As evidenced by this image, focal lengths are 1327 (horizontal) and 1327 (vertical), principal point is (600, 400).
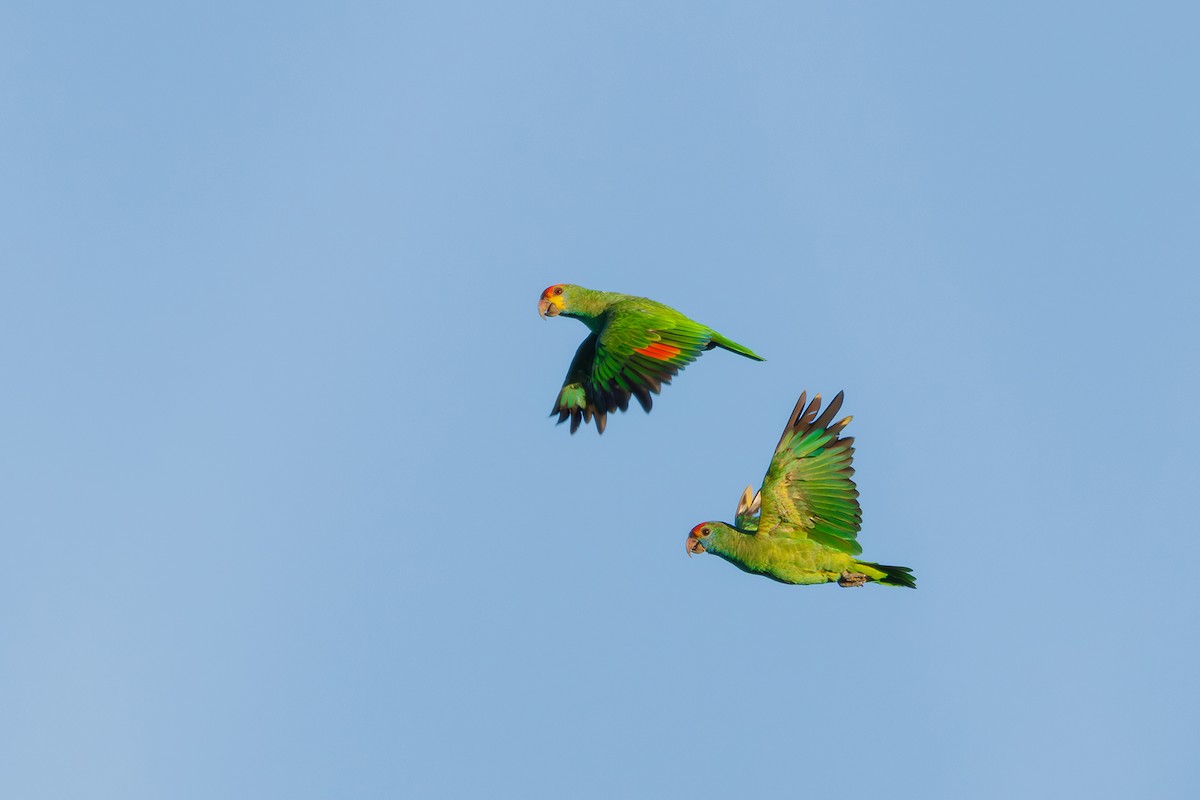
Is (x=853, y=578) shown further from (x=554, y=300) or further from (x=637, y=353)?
(x=554, y=300)

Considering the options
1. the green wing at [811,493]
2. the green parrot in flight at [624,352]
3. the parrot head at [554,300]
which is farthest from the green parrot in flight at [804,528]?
the parrot head at [554,300]

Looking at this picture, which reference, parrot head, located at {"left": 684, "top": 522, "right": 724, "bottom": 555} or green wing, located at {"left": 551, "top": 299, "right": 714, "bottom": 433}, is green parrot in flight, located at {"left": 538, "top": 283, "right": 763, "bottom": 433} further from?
parrot head, located at {"left": 684, "top": 522, "right": 724, "bottom": 555}

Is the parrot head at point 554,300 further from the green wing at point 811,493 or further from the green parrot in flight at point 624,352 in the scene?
the green wing at point 811,493

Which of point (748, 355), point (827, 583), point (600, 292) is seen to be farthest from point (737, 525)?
point (600, 292)

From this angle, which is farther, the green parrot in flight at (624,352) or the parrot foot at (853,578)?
the green parrot in flight at (624,352)

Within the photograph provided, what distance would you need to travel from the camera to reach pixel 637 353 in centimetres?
1639

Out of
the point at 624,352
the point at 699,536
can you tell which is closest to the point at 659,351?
the point at 624,352

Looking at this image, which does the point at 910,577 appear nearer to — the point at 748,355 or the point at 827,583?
the point at 827,583

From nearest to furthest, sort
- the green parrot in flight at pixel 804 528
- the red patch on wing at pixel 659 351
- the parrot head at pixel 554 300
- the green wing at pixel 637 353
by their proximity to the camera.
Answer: the green parrot in flight at pixel 804 528 → the green wing at pixel 637 353 → the red patch on wing at pixel 659 351 → the parrot head at pixel 554 300

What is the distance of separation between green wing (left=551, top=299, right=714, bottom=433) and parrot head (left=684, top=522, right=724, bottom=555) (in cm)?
162

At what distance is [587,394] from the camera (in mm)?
17672

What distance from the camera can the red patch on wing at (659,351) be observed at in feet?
53.7

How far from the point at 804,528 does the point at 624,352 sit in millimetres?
3135

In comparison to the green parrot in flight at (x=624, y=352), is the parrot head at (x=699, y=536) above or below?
below
